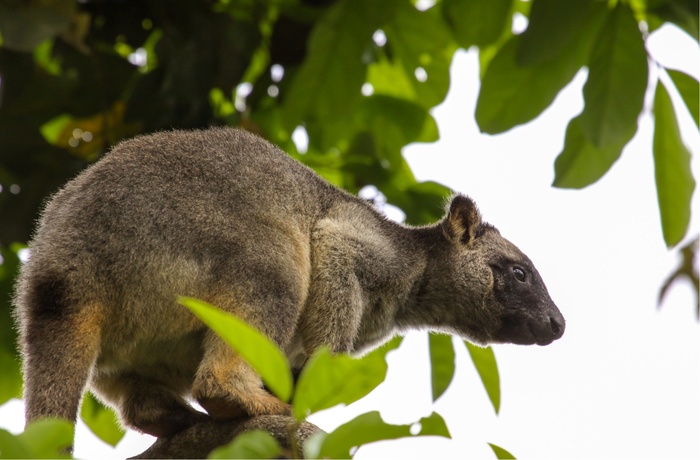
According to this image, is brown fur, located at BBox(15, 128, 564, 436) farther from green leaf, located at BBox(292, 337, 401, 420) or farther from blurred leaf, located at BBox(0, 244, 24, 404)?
green leaf, located at BBox(292, 337, 401, 420)

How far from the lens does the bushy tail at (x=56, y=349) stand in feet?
15.4

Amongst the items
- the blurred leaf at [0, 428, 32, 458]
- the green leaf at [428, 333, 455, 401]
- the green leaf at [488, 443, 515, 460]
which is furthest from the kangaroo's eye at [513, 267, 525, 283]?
the blurred leaf at [0, 428, 32, 458]

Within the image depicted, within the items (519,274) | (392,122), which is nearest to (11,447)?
(519,274)

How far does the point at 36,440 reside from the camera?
117 inches

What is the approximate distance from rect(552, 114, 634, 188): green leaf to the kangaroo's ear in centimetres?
101

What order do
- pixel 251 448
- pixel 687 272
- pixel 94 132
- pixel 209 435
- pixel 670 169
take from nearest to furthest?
pixel 251 448 → pixel 687 272 → pixel 209 435 → pixel 670 169 → pixel 94 132

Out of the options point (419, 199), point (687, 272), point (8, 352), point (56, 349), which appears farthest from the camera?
point (419, 199)

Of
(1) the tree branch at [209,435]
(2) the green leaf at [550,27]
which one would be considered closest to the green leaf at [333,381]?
(1) the tree branch at [209,435]

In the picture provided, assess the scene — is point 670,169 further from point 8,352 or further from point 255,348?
point 8,352

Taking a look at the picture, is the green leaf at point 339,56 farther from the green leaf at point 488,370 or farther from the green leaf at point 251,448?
the green leaf at point 251,448

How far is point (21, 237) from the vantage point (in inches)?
274

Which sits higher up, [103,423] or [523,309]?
[523,309]

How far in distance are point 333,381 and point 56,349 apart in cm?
212

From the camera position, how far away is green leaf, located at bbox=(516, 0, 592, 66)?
5273mm
